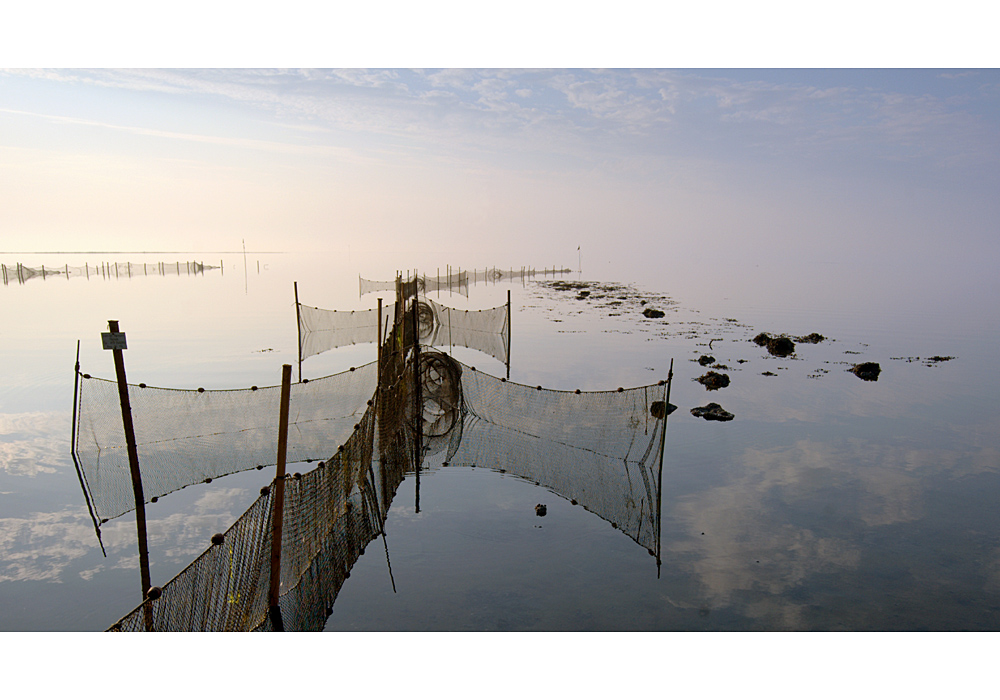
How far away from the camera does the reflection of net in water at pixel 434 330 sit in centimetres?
2258

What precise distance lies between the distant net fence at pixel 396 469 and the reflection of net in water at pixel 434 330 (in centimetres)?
762

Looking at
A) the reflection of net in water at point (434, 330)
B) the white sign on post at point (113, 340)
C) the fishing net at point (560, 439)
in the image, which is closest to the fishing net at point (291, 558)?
the white sign on post at point (113, 340)

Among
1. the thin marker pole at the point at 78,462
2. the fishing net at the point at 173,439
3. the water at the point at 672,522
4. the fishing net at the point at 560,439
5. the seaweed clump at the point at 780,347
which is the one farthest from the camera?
the seaweed clump at the point at 780,347

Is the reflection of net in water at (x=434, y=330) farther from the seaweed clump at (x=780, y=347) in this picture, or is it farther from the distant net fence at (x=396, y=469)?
the seaweed clump at (x=780, y=347)

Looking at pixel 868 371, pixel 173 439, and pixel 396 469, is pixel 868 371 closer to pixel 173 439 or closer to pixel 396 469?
pixel 396 469

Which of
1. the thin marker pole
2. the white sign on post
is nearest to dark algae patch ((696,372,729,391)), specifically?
the thin marker pole

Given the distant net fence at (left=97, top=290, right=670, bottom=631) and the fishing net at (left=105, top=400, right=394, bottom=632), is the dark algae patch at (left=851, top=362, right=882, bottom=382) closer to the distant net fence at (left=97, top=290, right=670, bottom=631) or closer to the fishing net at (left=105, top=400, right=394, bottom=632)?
the distant net fence at (left=97, top=290, right=670, bottom=631)

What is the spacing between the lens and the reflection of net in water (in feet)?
74.1

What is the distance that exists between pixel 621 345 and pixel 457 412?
15983 millimetres

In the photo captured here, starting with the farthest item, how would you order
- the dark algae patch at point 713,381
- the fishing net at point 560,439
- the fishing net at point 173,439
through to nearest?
the dark algae patch at point 713,381
the fishing net at point 560,439
the fishing net at point 173,439

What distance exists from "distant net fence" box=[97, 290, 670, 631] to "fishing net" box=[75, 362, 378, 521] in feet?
0.32

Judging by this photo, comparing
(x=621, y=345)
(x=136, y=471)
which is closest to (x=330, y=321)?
(x=621, y=345)

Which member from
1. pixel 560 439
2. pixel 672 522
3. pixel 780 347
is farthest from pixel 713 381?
pixel 672 522

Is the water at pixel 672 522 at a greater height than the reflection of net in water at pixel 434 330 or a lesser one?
lesser
